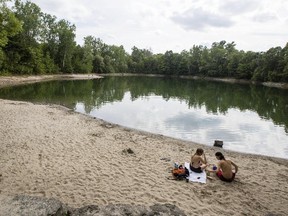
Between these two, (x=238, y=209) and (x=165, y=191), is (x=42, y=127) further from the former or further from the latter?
(x=238, y=209)

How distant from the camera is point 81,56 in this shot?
9869 cm

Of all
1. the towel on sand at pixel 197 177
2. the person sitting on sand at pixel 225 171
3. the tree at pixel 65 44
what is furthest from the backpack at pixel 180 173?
the tree at pixel 65 44

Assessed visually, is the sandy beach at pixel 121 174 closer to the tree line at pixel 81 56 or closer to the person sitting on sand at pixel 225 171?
the person sitting on sand at pixel 225 171

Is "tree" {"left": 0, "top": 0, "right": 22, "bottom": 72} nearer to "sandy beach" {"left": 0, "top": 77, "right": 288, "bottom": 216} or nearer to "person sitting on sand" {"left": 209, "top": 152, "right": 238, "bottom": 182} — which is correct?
"sandy beach" {"left": 0, "top": 77, "right": 288, "bottom": 216}

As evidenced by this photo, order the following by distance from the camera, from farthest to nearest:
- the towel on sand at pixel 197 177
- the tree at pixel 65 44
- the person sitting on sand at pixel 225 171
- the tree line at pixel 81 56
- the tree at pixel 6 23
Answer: the tree at pixel 65 44
the tree line at pixel 81 56
the tree at pixel 6 23
the person sitting on sand at pixel 225 171
the towel on sand at pixel 197 177

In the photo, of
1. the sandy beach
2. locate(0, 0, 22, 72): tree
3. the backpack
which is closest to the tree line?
locate(0, 0, 22, 72): tree

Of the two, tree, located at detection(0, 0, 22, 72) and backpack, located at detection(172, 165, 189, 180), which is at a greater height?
tree, located at detection(0, 0, 22, 72)

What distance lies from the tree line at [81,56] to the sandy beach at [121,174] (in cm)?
3401

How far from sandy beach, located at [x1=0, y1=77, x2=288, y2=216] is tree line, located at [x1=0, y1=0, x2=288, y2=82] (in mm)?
34007

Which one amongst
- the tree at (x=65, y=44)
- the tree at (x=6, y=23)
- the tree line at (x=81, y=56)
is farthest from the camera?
the tree at (x=65, y=44)

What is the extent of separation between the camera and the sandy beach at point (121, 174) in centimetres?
782

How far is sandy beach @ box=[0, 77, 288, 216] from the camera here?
7824 mm

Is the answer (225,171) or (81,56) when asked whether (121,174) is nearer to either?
(225,171)

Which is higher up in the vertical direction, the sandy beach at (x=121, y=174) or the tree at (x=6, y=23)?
Result: the tree at (x=6, y=23)
